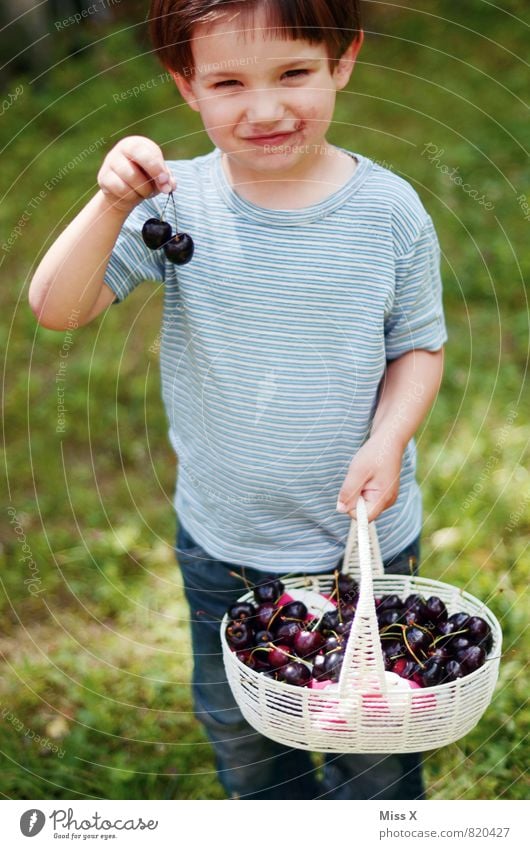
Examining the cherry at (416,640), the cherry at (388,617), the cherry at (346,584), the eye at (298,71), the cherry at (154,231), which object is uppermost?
the eye at (298,71)

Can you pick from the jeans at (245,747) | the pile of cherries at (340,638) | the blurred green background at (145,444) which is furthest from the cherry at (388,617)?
the blurred green background at (145,444)

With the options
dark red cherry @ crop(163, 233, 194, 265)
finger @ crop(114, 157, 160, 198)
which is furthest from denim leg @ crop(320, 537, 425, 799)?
finger @ crop(114, 157, 160, 198)

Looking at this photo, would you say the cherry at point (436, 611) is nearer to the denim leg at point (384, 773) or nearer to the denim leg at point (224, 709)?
the denim leg at point (384, 773)

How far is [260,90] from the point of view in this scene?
1.18 m

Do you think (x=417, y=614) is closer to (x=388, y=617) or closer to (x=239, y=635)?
A: (x=388, y=617)

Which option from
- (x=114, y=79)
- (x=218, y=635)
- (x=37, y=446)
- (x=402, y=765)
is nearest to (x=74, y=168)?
(x=114, y=79)

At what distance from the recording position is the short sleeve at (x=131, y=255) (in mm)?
1316

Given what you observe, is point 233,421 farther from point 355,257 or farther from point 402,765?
point 402,765

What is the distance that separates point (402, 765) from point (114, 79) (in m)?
3.42

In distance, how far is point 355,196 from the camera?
1.32 meters

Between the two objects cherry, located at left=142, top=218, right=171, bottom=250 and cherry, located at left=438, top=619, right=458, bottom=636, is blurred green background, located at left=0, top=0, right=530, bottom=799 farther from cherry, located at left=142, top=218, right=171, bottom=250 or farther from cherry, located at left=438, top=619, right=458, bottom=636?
cherry, located at left=438, top=619, right=458, bottom=636

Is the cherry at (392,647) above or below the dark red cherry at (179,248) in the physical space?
below

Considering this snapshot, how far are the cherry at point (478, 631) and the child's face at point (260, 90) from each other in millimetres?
625
